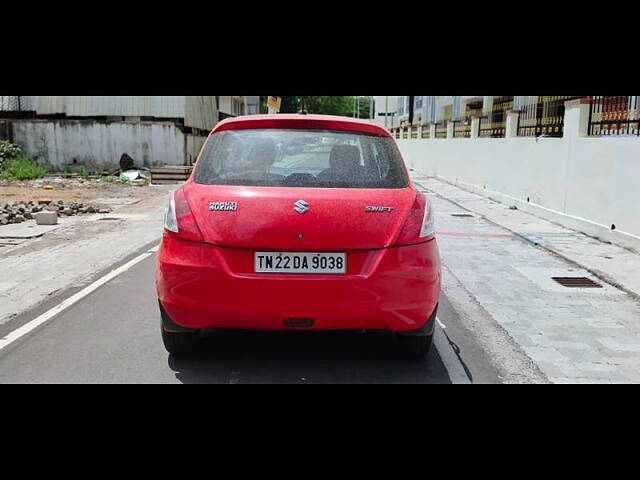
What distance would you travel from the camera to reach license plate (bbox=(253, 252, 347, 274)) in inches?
160

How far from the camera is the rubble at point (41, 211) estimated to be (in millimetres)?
12523

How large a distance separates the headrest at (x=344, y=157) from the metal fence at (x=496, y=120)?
46.4 ft

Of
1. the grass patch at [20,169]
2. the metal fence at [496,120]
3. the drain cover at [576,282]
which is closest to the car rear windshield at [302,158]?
the drain cover at [576,282]

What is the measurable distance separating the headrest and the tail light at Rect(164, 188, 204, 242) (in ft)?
3.40

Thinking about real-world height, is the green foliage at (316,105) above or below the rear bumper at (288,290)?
above

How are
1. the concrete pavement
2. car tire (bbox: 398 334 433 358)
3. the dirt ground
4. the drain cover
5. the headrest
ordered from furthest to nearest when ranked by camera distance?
the dirt ground < the drain cover < the concrete pavement < car tire (bbox: 398 334 433 358) < the headrest

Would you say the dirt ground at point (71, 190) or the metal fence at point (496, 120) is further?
the dirt ground at point (71, 190)

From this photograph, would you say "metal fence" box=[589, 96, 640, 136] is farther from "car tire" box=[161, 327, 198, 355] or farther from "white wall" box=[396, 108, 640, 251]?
"car tire" box=[161, 327, 198, 355]

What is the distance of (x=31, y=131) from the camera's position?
2833 cm

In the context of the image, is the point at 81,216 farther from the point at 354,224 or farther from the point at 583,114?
the point at 354,224

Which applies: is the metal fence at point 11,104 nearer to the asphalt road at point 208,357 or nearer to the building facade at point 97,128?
the building facade at point 97,128

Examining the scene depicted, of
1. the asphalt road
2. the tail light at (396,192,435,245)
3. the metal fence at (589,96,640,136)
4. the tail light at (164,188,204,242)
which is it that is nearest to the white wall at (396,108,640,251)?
the metal fence at (589,96,640,136)
